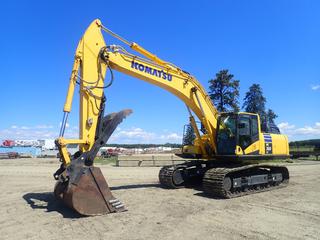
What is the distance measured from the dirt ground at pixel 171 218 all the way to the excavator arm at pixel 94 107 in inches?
20.0

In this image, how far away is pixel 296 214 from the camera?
9.27 meters

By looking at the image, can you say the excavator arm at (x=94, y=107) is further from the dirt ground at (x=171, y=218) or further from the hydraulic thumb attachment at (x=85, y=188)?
the dirt ground at (x=171, y=218)

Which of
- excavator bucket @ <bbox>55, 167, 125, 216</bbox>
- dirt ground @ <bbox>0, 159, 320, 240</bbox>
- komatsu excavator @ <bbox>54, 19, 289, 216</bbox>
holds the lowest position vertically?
dirt ground @ <bbox>0, 159, 320, 240</bbox>

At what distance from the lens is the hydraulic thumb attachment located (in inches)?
332

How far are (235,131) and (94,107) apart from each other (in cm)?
562

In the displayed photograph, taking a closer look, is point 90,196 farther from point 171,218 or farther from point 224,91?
point 224,91

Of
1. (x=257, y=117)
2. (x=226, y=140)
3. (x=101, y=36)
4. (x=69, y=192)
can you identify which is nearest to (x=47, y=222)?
(x=69, y=192)

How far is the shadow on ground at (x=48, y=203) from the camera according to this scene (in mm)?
9000

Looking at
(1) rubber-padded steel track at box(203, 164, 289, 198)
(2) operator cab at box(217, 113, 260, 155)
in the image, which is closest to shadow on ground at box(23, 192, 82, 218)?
(1) rubber-padded steel track at box(203, 164, 289, 198)

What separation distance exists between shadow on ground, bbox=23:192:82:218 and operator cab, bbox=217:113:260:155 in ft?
20.7

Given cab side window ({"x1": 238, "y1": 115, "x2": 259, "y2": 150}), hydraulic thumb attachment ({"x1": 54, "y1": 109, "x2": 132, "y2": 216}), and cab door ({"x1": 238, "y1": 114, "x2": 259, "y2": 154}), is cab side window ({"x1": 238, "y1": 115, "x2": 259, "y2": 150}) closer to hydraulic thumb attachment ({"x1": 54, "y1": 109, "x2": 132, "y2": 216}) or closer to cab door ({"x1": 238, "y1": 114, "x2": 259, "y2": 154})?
→ cab door ({"x1": 238, "y1": 114, "x2": 259, "y2": 154})

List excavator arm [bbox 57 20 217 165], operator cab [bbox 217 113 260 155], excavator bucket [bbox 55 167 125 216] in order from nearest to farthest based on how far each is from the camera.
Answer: excavator bucket [bbox 55 167 125 216] < excavator arm [bbox 57 20 217 165] < operator cab [bbox 217 113 260 155]

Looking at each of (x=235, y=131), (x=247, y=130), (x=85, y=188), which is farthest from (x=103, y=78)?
(x=247, y=130)

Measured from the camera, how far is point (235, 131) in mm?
12836
